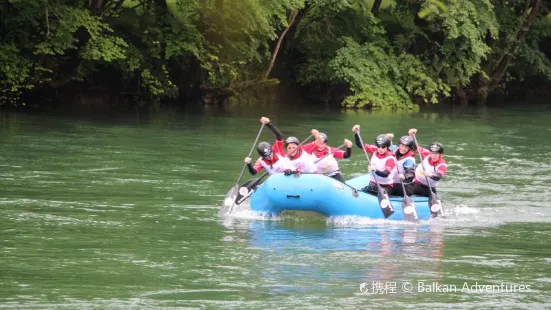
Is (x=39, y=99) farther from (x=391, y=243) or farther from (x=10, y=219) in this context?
(x=391, y=243)

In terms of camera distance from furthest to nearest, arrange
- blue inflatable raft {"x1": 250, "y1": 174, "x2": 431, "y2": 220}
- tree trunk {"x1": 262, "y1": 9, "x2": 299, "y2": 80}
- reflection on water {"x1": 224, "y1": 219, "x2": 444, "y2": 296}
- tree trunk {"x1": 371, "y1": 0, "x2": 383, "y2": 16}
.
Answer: tree trunk {"x1": 371, "y1": 0, "x2": 383, "y2": 16}, tree trunk {"x1": 262, "y1": 9, "x2": 299, "y2": 80}, blue inflatable raft {"x1": 250, "y1": 174, "x2": 431, "y2": 220}, reflection on water {"x1": 224, "y1": 219, "x2": 444, "y2": 296}

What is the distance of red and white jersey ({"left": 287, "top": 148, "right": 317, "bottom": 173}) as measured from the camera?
16.9 meters

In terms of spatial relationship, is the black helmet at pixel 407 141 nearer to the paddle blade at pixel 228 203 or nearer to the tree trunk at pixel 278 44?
the paddle blade at pixel 228 203

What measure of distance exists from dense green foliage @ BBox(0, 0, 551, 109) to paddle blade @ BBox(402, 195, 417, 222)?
16.3 metres

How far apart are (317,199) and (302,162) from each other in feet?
3.33

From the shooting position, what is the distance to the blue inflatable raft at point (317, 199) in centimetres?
1606

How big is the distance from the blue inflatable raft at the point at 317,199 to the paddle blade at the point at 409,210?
6 cm

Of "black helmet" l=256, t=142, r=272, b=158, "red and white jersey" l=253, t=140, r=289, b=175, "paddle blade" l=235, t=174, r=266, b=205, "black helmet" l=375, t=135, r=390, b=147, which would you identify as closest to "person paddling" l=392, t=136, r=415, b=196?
Answer: "black helmet" l=375, t=135, r=390, b=147

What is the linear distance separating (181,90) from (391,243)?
25.1 meters

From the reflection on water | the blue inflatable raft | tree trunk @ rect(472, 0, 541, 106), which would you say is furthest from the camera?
tree trunk @ rect(472, 0, 541, 106)

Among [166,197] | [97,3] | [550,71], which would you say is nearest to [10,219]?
[166,197]

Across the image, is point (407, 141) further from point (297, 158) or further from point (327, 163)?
point (297, 158)

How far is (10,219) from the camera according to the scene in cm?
1561

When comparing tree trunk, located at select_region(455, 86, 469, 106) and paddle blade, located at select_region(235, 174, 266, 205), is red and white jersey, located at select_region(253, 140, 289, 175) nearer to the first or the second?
paddle blade, located at select_region(235, 174, 266, 205)
